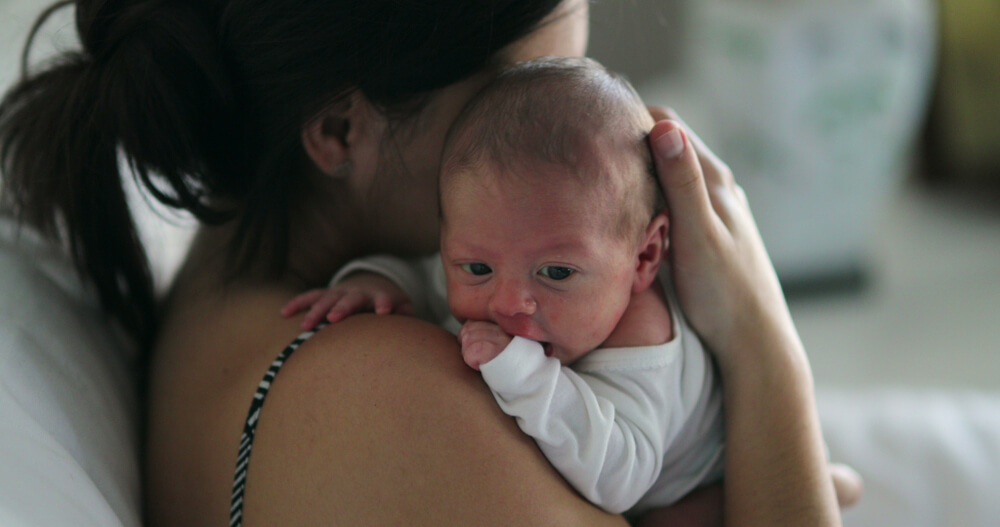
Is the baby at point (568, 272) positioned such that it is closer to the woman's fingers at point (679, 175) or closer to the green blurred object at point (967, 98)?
the woman's fingers at point (679, 175)

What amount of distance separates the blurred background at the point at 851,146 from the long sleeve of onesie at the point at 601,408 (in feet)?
3.22

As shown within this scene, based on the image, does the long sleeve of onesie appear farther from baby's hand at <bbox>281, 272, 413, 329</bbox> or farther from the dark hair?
the dark hair

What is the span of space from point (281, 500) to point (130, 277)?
0.49 m

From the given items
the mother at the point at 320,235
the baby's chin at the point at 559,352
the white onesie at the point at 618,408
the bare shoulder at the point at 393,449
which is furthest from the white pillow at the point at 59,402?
the baby's chin at the point at 559,352

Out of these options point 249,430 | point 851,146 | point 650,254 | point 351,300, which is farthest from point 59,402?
point 851,146

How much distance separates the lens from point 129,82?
35.1 inches

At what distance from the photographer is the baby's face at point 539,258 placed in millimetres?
810

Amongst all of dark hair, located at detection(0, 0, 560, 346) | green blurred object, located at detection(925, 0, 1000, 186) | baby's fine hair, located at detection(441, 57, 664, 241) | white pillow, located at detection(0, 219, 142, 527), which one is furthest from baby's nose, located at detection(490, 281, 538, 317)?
green blurred object, located at detection(925, 0, 1000, 186)

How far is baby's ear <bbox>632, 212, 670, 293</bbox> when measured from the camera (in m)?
0.90

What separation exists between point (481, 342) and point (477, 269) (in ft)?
0.31

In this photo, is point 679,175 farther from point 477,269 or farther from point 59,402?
point 59,402

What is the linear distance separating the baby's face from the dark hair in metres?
0.16

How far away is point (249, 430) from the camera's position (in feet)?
2.64

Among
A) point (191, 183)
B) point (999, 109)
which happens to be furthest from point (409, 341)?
point (999, 109)
